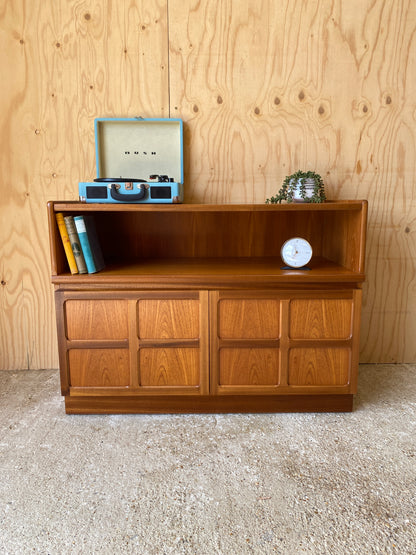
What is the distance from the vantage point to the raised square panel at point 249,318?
1.88 m

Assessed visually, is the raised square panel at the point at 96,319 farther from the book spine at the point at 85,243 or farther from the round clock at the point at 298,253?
the round clock at the point at 298,253

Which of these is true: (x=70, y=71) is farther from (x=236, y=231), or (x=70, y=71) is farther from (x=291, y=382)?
(x=291, y=382)

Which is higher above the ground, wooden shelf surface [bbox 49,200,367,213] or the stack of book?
wooden shelf surface [bbox 49,200,367,213]

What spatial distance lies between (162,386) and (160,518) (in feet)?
2.18

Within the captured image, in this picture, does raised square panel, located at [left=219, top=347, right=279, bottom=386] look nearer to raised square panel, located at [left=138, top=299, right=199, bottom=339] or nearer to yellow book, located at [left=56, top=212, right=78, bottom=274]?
raised square panel, located at [left=138, top=299, right=199, bottom=339]

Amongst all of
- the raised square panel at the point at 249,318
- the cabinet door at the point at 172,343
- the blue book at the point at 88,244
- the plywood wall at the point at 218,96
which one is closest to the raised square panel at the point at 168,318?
the cabinet door at the point at 172,343

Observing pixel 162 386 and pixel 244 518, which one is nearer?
pixel 244 518

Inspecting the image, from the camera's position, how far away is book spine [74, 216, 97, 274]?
1.85 metres

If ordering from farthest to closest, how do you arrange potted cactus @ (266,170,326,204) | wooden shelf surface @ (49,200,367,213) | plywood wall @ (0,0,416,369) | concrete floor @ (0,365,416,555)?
plywood wall @ (0,0,416,369), potted cactus @ (266,170,326,204), wooden shelf surface @ (49,200,367,213), concrete floor @ (0,365,416,555)

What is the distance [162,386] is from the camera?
6.28ft

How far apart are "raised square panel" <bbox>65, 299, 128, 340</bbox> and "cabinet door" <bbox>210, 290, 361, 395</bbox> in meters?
0.42

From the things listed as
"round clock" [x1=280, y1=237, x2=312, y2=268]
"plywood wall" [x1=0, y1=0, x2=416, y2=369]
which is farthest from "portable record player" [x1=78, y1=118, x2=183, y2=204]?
"round clock" [x1=280, y1=237, x2=312, y2=268]

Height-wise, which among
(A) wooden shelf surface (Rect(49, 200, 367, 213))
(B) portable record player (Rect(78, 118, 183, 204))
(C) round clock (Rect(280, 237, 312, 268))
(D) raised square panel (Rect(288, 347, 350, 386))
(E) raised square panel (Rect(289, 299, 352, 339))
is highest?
(B) portable record player (Rect(78, 118, 183, 204))

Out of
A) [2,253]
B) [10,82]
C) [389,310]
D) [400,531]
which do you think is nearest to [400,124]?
[389,310]
